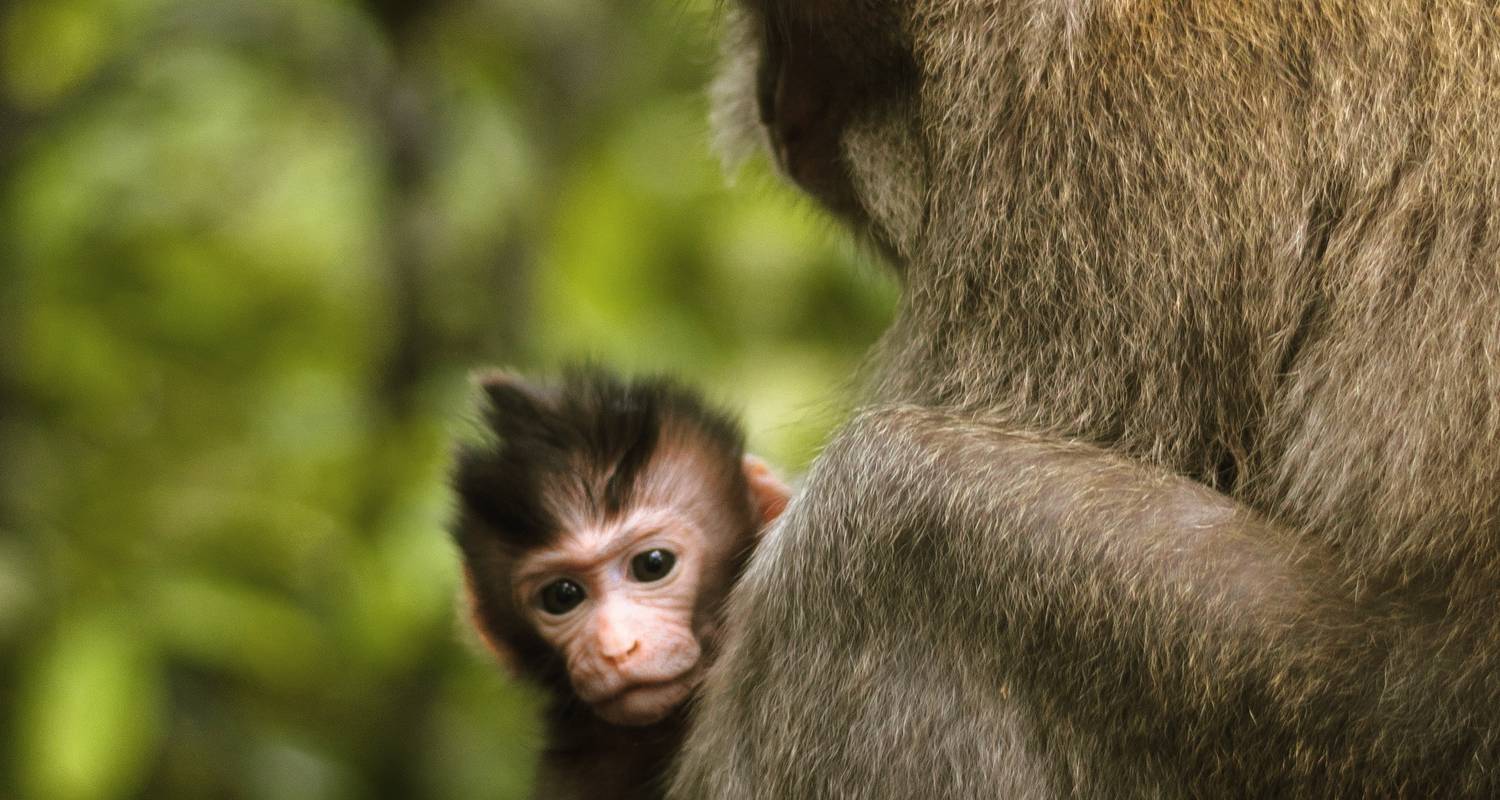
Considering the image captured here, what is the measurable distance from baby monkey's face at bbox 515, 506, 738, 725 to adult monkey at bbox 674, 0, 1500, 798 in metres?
0.37

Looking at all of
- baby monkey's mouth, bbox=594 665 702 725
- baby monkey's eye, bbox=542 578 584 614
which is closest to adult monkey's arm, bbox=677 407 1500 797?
baby monkey's mouth, bbox=594 665 702 725

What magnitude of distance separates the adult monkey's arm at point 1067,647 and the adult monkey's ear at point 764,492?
2.77 ft

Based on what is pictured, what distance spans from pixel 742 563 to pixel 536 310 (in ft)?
6.21

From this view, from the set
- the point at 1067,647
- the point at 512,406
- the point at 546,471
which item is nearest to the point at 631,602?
the point at 546,471

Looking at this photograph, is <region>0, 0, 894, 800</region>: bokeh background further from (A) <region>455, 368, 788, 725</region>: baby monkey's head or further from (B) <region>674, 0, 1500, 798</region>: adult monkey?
(B) <region>674, 0, 1500, 798</region>: adult monkey

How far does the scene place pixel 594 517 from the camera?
145 inches

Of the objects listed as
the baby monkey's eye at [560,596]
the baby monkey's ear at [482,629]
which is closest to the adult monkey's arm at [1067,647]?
the baby monkey's eye at [560,596]

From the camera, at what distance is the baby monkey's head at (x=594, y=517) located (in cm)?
359

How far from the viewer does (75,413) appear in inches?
202

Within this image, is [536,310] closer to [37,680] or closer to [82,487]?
[82,487]

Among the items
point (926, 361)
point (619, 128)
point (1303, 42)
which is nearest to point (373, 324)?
point (619, 128)

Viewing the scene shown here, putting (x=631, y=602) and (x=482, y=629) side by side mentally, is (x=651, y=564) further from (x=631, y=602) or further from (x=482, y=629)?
(x=482, y=629)

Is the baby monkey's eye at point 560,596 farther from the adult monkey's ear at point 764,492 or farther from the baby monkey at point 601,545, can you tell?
the adult monkey's ear at point 764,492

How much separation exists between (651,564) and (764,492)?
0.34 m
